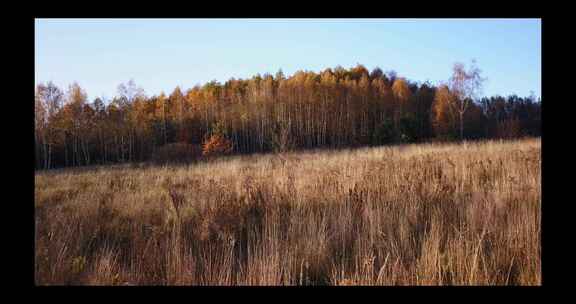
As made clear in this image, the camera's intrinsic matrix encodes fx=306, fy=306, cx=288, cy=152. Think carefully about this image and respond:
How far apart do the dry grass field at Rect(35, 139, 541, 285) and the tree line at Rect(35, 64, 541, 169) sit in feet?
55.4

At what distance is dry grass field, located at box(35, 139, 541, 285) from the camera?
7.36 feet

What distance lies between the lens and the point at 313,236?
108 inches

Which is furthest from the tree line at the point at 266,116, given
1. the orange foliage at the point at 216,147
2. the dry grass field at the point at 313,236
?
the dry grass field at the point at 313,236

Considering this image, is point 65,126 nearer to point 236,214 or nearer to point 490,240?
point 236,214

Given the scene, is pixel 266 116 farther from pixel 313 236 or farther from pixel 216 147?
pixel 313 236

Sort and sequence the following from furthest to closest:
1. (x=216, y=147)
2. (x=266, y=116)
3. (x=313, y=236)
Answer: (x=266, y=116) < (x=216, y=147) < (x=313, y=236)

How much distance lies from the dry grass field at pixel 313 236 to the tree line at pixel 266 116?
16890 mm

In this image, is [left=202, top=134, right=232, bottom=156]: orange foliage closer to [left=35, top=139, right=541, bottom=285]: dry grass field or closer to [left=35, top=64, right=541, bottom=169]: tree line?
[left=35, top=64, right=541, bottom=169]: tree line

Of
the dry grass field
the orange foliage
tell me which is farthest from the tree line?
the dry grass field

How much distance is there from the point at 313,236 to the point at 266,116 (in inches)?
1219

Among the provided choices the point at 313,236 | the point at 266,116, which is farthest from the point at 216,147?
the point at 313,236

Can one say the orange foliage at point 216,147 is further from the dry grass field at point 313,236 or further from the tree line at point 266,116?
the dry grass field at point 313,236

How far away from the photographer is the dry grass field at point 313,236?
2242mm

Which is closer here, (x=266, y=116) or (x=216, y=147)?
(x=216, y=147)
